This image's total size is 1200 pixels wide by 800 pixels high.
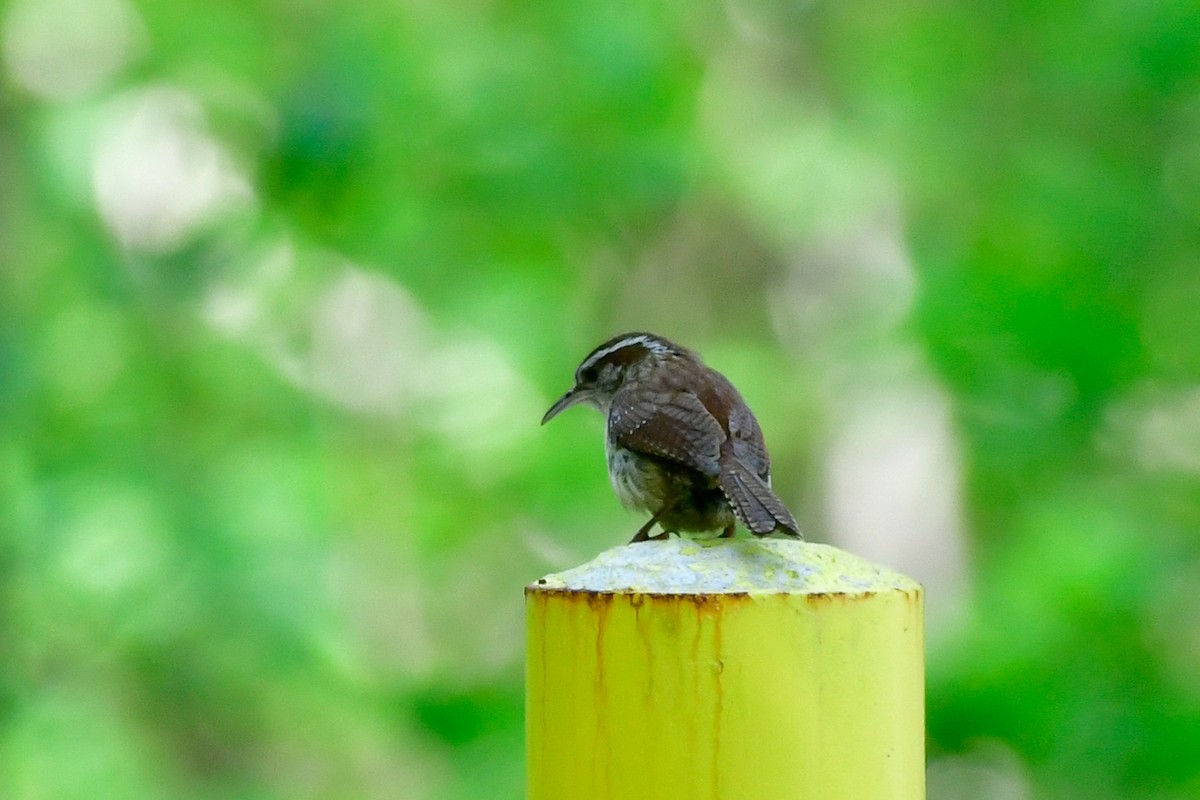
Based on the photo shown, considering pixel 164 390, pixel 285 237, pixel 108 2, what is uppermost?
pixel 108 2

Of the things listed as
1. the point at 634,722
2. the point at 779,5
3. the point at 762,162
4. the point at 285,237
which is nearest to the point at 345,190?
the point at 285,237

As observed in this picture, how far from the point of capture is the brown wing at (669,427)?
3295 mm

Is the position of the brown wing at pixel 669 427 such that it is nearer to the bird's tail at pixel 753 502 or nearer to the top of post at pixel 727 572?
the bird's tail at pixel 753 502

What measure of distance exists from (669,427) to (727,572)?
5.67 feet

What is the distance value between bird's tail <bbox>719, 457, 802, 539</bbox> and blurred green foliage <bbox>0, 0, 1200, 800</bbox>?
3116mm

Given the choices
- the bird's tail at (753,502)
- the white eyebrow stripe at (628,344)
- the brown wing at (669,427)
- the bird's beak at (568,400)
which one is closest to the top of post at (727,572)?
the bird's tail at (753,502)

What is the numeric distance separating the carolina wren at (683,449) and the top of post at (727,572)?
3.63ft

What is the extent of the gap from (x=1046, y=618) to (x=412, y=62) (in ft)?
12.0

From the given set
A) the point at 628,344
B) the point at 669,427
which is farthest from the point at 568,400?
the point at 669,427

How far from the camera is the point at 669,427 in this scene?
A: 3.44 meters

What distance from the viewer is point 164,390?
658 cm

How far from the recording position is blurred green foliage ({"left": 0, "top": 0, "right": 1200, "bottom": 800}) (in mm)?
5965

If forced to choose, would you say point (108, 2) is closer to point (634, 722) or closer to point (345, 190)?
point (345, 190)

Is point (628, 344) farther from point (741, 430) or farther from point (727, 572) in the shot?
point (727, 572)
